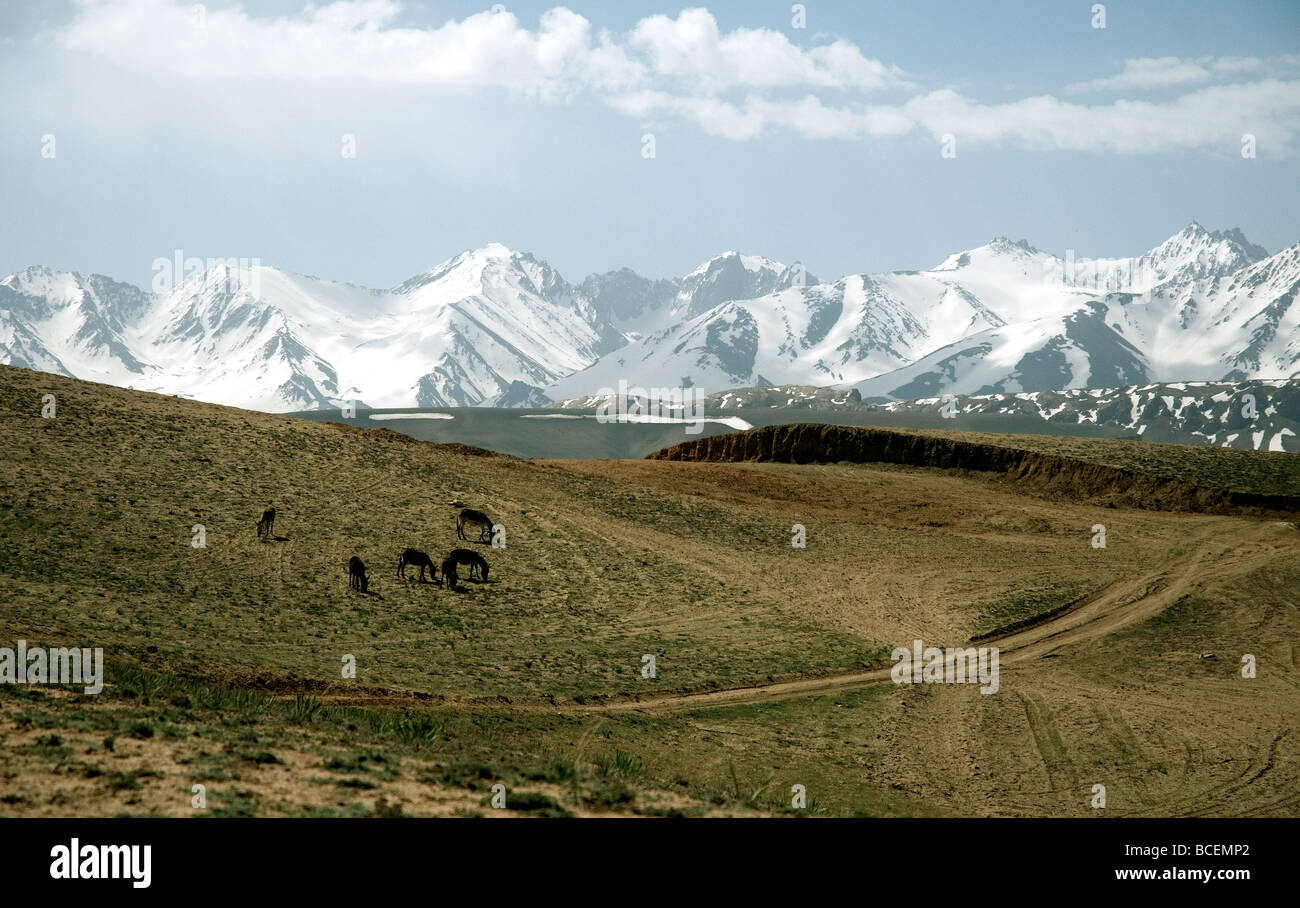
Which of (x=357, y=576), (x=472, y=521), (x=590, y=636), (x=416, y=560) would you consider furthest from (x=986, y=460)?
(x=357, y=576)

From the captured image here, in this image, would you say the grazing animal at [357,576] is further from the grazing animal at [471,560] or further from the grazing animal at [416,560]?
the grazing animal at [471,560]

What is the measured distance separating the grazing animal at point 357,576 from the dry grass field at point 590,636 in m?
0.52

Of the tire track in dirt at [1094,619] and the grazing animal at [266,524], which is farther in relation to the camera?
the grazing animal at [266,524]

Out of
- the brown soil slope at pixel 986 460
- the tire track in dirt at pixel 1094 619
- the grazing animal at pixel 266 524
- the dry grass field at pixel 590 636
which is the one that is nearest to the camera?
the dry grass field at pixel 590 636

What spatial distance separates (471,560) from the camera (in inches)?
1532

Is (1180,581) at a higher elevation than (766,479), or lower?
lower

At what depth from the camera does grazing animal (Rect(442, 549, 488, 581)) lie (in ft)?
124

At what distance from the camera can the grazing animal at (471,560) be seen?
37881 millimetres

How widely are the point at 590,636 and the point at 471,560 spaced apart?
7089mm

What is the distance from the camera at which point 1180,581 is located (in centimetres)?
4369

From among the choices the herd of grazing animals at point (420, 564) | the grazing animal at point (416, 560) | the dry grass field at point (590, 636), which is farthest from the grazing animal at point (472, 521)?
the grazing animal at point (416, 560)

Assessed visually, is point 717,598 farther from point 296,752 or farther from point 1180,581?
point 296,752
